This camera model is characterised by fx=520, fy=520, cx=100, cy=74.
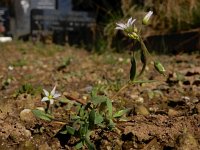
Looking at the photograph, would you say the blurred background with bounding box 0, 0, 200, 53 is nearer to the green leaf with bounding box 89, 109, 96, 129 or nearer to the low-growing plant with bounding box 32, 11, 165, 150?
the low-growing plant with bounding box 32, 11, 165, 150

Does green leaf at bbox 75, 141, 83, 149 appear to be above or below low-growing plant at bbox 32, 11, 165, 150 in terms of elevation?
below

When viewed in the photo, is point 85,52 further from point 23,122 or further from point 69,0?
point 23,122

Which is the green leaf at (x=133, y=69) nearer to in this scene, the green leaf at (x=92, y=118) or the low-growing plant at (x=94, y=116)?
the low-growing plant at (x=94, y=116)

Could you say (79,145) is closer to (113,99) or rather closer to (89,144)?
(89,144)

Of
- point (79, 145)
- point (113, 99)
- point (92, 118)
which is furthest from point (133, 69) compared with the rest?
point (113, 99)

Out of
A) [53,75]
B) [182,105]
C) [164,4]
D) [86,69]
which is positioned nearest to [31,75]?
[53,75]

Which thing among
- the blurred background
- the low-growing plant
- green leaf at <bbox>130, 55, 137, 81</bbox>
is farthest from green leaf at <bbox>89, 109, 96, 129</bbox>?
the blurred background
